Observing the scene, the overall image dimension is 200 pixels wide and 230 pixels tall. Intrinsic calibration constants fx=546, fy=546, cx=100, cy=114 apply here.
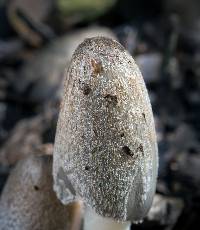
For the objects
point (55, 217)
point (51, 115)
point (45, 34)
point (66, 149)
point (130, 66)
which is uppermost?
point (45, 34)

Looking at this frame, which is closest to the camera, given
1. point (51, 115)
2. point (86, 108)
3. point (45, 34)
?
point (86, 108)

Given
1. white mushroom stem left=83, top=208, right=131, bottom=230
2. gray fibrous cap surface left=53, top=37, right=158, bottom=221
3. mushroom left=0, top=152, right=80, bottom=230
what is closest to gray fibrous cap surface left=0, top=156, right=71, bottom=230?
mushroom left=0, top=152, right=80, bottom=230

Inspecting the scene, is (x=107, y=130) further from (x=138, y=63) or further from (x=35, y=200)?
(x=138, y=63)

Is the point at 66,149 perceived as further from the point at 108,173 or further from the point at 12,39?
the point at 12,39

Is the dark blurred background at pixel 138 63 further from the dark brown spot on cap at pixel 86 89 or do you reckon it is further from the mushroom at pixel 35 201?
the dark brown spot on cap at pixel 86 89

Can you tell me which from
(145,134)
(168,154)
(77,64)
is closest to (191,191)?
(168,154)

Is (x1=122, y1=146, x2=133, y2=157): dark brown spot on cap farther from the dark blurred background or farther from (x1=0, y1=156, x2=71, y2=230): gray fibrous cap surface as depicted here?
the dark blurred background

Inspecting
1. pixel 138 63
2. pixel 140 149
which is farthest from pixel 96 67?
pixel 138 63
